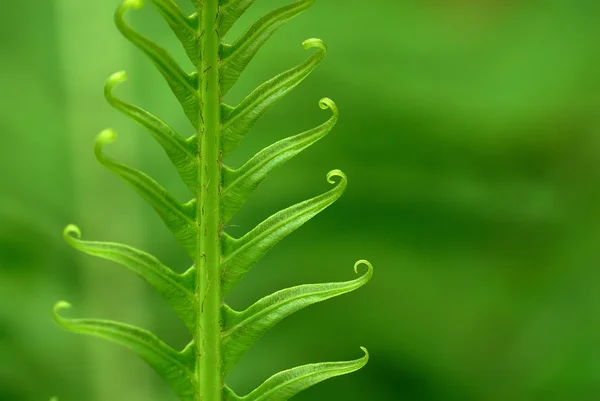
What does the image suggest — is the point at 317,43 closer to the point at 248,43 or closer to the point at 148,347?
the point at 248,43

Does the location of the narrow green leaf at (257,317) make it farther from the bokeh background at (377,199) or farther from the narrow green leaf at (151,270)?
the bokeh background at (377,199)

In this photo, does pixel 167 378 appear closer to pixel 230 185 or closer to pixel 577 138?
pixel 230 185

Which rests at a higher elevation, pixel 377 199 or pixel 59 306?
pixel 59 306

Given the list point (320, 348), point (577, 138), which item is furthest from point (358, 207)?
point (577, 138)

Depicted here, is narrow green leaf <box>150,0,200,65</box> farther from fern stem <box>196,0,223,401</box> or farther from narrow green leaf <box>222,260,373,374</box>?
narrow green leaf <box>222,260,373,374</box>

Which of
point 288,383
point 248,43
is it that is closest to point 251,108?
point 248,43

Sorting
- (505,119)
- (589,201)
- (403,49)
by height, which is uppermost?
(403,49)
